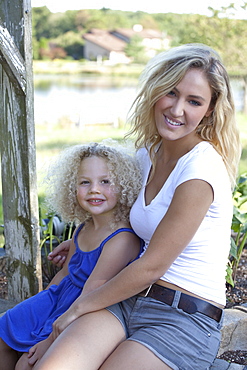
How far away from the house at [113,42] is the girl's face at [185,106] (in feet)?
97.6

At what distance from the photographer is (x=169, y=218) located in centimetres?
164

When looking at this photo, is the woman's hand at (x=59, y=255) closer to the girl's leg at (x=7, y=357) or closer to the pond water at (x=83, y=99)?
the girl's leg at (x=7, y=357)

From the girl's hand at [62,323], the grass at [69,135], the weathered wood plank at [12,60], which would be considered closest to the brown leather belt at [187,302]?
the girl's hand at [62,323]

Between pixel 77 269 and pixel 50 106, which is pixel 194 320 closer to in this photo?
pixel 77 269

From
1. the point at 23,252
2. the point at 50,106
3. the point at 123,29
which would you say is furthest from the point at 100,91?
the point at 23,252

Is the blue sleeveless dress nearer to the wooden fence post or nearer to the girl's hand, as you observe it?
the girl's hand

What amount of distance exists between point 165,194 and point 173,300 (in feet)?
1.31

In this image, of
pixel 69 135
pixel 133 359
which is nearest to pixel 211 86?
pixel 133 359

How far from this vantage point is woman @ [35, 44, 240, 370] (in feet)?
5.32

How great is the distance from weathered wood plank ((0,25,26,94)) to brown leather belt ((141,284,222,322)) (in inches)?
44.4

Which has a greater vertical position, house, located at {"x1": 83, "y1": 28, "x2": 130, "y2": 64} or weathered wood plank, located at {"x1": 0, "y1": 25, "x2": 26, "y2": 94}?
house, located at {"x1": 83, "y1": 28, "x2": 130, "y2": 64}

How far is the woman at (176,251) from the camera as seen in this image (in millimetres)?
1621

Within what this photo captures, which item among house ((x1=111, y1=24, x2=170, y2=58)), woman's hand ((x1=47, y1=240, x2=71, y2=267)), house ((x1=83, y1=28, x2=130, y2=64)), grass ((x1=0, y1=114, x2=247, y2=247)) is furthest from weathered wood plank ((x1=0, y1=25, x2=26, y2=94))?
house ((x1=83, y1=28, x2=130, y2=64))

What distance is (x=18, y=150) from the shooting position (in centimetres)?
230
